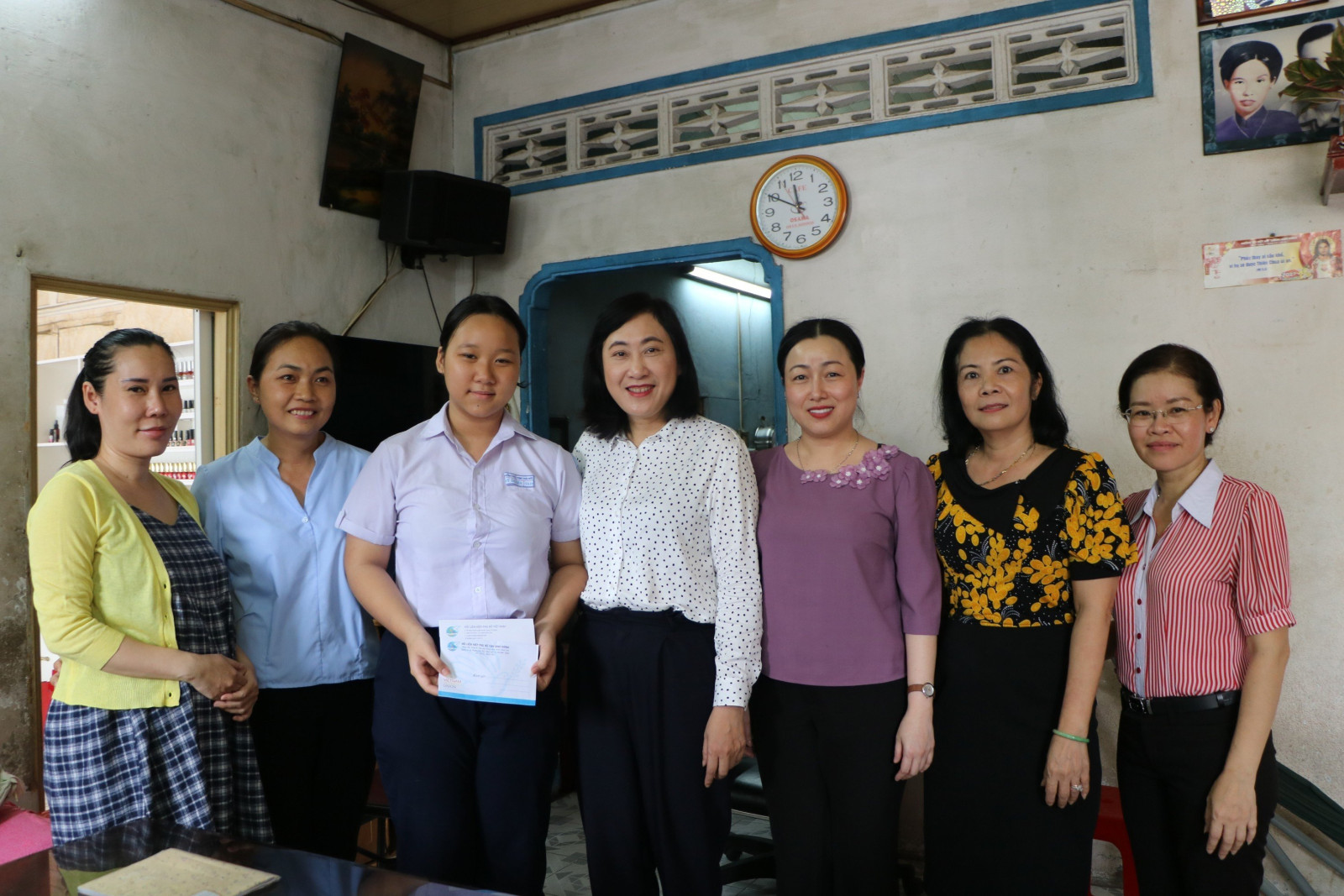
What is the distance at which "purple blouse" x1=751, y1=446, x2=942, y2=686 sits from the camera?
210 centimetres

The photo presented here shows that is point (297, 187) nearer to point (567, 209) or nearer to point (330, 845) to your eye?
point (567, 209)

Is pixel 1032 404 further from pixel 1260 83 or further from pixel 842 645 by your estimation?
pixel 1260 83

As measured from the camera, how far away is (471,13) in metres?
4.49

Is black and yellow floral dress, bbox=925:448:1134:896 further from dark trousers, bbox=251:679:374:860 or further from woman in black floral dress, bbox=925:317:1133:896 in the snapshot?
dark trousers, bbox=251:679:374:860

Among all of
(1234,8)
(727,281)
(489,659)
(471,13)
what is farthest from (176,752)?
(727,281)

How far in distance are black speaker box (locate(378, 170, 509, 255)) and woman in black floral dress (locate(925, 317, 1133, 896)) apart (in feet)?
9.40

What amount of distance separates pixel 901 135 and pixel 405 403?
2429mm

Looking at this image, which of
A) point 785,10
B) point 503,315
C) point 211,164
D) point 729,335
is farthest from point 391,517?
point 729,335

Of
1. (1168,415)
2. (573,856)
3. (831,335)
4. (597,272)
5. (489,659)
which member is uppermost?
(597,272)

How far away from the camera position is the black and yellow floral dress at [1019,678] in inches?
81.7

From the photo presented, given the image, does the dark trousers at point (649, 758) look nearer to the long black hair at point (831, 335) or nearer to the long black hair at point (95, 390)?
the long black hair at point (831, 335)

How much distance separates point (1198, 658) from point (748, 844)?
1903 mm

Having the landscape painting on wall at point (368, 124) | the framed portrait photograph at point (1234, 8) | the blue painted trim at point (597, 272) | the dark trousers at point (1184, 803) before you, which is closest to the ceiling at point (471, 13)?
the landscape painting on wall at point (368, 124)

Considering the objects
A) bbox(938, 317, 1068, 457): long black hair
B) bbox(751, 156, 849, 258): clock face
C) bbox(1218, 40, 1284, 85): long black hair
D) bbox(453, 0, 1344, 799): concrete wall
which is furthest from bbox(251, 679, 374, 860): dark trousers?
bbox(1218, 40, 1284, 85): long black hair
